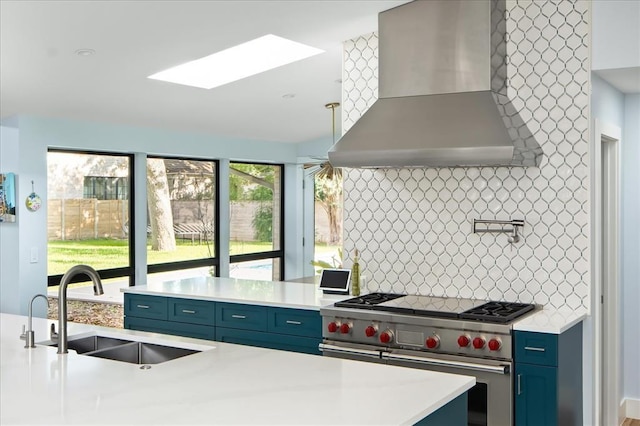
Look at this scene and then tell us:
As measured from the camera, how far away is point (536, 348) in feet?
10.9

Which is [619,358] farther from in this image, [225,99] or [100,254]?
[100,254]

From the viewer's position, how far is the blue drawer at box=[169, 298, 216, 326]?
14.5 feet

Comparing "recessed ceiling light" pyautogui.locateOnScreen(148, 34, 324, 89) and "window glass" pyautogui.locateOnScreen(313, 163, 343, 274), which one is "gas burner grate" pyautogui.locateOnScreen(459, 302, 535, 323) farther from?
"window glass" pyautogui.locateOnScreen(313, 163, 343, 274)

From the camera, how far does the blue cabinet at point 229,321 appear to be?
4.07 metres

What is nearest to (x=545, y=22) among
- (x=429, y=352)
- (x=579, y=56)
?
(x=579, y=56)

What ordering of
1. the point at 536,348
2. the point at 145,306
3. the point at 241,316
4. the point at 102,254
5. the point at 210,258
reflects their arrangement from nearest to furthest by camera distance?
the point at 536,348, the point at 241,316, the point at 145,306, the point at 102,254, the point at 210,258

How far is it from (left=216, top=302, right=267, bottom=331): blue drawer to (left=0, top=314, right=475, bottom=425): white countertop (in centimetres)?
149

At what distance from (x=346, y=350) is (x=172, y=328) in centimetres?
136

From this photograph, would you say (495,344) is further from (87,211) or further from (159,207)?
(159,207)

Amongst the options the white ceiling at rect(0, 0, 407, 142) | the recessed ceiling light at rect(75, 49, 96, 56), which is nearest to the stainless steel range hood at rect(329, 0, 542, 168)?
the white ceiling at rect(0, 0, 407, 142)

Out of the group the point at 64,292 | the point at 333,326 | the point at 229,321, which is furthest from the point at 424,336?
the point at 64,292

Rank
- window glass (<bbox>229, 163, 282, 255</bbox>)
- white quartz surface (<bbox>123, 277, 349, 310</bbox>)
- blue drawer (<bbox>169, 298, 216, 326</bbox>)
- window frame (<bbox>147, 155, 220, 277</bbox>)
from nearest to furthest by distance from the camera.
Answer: white quartz surface (<bbox>123, 277, 349, 310</bbox>)
blue drawer (<bbox>169, 298, 216, 326</bbox>)
window frame (<bbox>147, 155, 220, 277</bbox>)
window glass (<bbox>229, 163, 282, 255</bbox>)

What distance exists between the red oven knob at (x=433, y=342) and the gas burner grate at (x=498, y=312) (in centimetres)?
17

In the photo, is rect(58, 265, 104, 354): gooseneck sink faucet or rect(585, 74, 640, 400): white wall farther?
rect(585, 74, 640, 400): white wall
